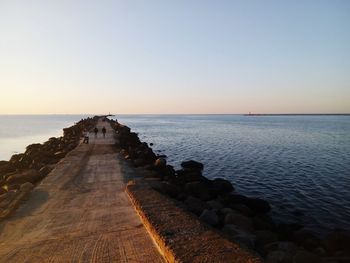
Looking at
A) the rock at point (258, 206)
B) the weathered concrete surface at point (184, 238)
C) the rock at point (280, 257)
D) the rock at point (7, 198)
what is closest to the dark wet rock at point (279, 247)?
the rock at point (280, 257)

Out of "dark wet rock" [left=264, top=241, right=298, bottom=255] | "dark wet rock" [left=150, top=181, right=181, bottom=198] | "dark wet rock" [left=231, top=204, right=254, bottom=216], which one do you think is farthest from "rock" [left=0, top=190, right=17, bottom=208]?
"dark wet rock" [left=231, top=204, right=254, bottom=216]

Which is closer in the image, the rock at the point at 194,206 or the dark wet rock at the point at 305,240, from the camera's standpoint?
the dark wet rock at the point at 305,240

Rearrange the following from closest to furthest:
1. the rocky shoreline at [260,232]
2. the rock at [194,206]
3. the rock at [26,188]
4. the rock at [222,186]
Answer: the rocky shoreline at [260,232], the rock at [194,206], the rock at [26,188], the rock at [222,186]

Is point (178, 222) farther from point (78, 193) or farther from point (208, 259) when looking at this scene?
point (78, 193)

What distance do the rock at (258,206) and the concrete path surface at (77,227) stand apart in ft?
18.7

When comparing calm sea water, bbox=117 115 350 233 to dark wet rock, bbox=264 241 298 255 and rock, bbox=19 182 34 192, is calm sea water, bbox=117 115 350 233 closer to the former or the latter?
dark wet rock, bbox=264 241 298 255

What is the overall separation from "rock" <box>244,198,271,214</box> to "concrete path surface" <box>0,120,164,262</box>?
571 centimetres

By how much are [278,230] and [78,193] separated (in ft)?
23.8

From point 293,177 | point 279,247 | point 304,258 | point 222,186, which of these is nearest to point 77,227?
point 279,247

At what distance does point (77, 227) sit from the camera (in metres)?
7.80

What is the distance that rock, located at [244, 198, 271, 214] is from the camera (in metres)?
13.7

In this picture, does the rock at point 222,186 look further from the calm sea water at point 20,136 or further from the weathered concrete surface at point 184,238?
the calm sea water at point 20,136

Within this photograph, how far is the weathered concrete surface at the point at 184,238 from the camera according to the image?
18.2ft

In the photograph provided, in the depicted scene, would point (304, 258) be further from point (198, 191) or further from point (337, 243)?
point (198, 191)
